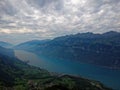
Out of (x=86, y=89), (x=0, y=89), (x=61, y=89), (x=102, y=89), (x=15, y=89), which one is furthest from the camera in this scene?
(x=102, y=89)

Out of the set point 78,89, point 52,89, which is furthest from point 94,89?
point 52,89

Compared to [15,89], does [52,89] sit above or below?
above

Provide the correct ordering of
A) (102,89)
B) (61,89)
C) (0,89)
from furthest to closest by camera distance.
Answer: (102,89), (0,89), (61,89)

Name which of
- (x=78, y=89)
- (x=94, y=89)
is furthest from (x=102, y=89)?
(x=78, y=89)

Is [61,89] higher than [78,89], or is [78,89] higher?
[61,89]

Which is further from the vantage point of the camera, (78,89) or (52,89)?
(78,89)

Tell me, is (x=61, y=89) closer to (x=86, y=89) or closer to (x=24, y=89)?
(x=24, y=89)

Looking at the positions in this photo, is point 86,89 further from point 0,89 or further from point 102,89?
point 0,89

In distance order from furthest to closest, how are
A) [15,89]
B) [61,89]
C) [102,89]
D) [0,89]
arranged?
[102,89] → [15,89] → [0,89] → [61,89]

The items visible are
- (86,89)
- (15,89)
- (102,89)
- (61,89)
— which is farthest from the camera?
(102,89)
